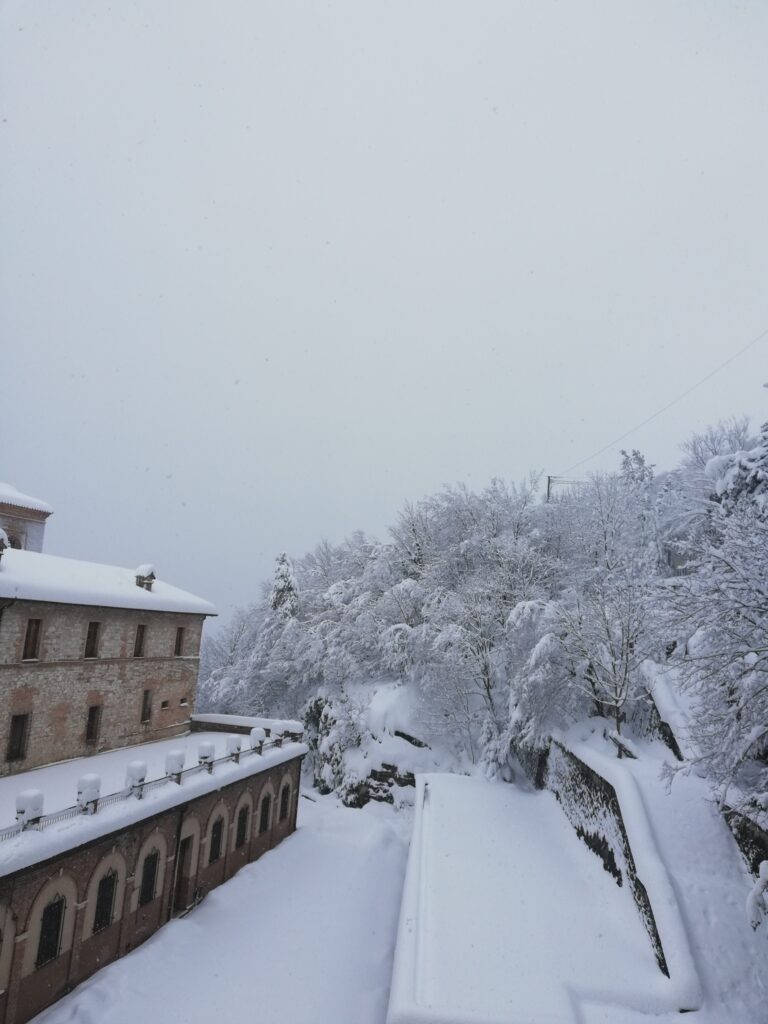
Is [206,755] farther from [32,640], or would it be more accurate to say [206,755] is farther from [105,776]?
[32,640]

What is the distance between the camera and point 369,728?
1136 inches

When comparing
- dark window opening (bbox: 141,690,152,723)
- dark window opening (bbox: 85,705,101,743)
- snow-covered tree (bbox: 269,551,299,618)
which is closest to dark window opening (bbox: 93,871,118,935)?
dark window opening (bbox: 85,705,101,743)

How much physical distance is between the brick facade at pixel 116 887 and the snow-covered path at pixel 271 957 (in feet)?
1.43

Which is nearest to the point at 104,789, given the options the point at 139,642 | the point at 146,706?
the point at 146,706

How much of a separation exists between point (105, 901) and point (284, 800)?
35.0ft

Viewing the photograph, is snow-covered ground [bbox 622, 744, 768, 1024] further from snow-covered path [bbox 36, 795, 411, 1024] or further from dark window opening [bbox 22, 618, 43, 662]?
dark window opening [bbox 22, 618, 43, 662]

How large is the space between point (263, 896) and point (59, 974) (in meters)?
6.81

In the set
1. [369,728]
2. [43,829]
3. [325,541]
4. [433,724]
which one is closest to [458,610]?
[433,724]

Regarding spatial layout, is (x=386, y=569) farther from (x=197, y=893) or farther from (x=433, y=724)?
(x=197, y=893)

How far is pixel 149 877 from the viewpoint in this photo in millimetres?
14430

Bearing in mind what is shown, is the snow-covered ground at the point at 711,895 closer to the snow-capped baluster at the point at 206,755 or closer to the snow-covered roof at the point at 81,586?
the snow-capped baluster at the point at 206,755

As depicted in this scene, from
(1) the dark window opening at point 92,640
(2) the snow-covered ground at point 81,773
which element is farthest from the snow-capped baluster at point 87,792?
(1) the dark window opening at point 92,640

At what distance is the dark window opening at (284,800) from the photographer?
2262cm

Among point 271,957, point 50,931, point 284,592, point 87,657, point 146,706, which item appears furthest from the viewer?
point 284,592
